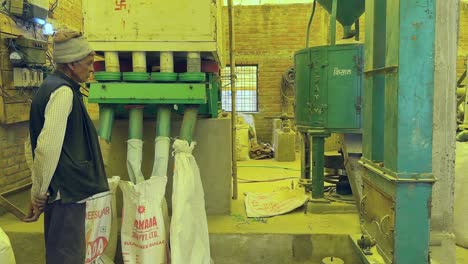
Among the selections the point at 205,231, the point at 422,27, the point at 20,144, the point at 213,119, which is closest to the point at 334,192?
the point at 213,119

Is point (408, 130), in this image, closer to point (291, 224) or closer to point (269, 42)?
point (291, 224)

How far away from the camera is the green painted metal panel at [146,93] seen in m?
2.47

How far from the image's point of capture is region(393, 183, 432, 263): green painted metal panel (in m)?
1.77

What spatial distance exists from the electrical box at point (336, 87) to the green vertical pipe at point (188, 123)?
1034 millimetres

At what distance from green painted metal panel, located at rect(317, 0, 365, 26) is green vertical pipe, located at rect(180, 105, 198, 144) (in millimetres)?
1638

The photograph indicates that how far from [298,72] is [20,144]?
2540mm

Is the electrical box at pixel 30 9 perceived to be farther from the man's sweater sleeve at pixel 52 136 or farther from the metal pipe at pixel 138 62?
the man's sweater sleeve at pixel 52 136

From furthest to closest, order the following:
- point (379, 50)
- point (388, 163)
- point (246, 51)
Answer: point (246, 51), point (379, 50), point (388, 163)

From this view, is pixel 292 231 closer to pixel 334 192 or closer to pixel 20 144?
pixel 334 192

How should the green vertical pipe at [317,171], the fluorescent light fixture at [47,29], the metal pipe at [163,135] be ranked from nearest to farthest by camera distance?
the metal pipe at [163,135] < the green vertical pipe at [317,171] < the fluorescent light fixture at [47,29]

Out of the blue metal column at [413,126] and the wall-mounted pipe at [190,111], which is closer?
the blue metal column at [413,126]

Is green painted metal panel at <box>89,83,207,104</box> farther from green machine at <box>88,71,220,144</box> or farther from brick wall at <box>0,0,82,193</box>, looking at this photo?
brick wall at <box>0,0,82,193</box>

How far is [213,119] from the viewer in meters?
3.00

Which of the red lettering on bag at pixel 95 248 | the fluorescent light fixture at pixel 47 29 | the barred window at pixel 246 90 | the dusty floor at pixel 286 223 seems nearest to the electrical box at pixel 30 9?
the fluorescent light fixture at pixel 47 29
